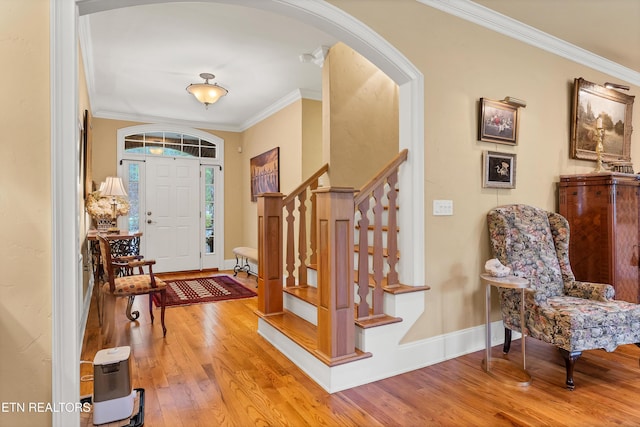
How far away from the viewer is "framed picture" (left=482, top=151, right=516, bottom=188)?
2979mm

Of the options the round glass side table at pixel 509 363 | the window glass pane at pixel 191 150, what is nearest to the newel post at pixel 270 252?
the round glass side table at pixel 509 363

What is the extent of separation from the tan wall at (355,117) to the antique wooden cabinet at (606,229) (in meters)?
1.76

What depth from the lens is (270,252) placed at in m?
3.24

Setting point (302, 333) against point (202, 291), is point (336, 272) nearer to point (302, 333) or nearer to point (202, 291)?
point (302, 333)

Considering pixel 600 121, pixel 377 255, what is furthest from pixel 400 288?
pixel 600 121

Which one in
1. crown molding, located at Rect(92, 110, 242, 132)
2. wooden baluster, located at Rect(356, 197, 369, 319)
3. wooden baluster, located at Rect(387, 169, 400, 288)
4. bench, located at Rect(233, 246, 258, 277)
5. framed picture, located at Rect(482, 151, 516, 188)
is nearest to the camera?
wooden baluster, located at Rect(356, 197, 369, 319)

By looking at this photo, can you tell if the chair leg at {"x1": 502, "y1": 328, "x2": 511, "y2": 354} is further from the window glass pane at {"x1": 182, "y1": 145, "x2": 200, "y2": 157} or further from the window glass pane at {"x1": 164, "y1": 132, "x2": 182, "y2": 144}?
the window glass pane at {"x1": 164, "y1": 132, "x2": 182, "y2": 144}

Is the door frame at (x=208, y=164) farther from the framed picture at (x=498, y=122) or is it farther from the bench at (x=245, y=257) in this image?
the framed picture at (x=498, y=122)

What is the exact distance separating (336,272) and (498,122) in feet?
6.22

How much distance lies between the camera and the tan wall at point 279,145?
500 cm

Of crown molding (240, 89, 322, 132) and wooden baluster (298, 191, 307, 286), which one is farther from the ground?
crown molding (240, 89, 322, 132)

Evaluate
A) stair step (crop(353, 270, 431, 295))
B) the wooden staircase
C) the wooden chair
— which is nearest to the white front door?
the wooden chair

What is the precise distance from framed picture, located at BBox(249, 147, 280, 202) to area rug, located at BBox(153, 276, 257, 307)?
4.60 feet

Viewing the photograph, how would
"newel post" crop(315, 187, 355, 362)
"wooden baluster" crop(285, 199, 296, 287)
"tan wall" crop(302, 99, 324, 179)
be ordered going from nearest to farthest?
"newel post" crop(315, 187, 355, 362), "wooden baluster" crop(285, 199, 296, 287), "tan wall" crop(302, 99, 324, 179)
